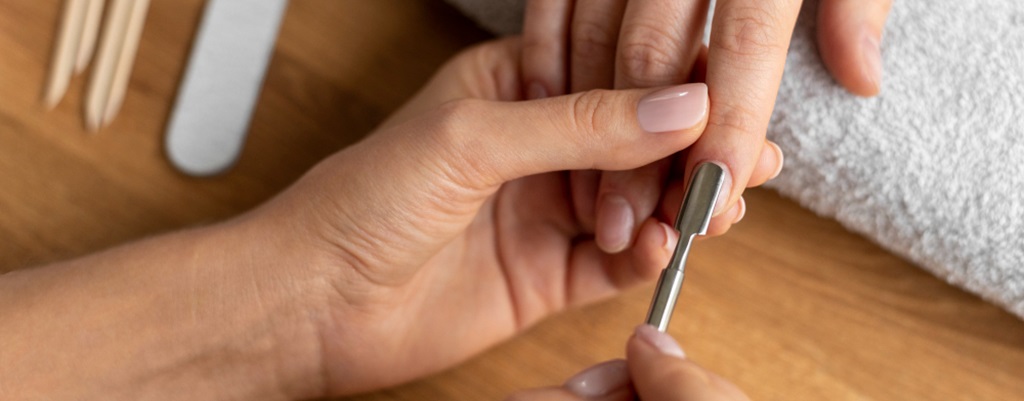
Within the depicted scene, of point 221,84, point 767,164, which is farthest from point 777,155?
point 221,84

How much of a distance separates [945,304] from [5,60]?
93 centimetres

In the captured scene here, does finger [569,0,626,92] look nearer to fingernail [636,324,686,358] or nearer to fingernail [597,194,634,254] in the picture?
fingernail [597,194,634,254]

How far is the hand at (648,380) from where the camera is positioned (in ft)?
1.73

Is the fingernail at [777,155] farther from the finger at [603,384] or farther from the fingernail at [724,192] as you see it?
the finger at [603,384]

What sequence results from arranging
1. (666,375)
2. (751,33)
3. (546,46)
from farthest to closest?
(546,46), (751,33), (666,375)

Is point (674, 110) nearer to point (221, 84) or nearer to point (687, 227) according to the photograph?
point (687, 227)

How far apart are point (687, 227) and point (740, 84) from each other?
124mm

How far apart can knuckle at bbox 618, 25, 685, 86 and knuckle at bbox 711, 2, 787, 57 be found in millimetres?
37

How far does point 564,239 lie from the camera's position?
0.79 metres

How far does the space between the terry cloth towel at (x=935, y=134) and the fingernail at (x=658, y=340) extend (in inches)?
9.8

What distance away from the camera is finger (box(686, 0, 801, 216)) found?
0.63m

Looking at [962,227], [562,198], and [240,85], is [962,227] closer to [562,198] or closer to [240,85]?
[562,198]

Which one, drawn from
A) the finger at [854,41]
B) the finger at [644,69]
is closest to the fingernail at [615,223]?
the finger at [644,69]

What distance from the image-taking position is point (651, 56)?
2.20ft
